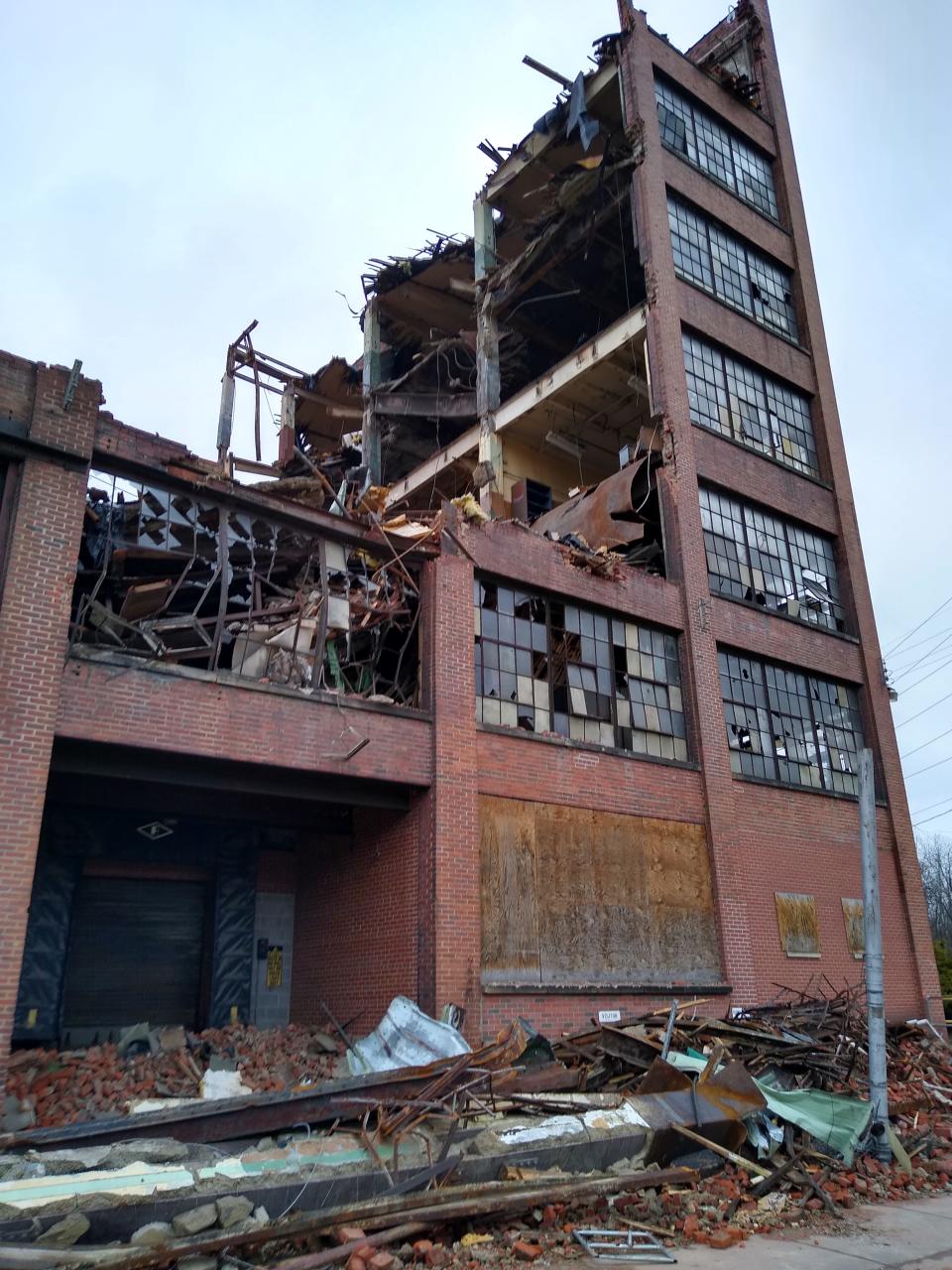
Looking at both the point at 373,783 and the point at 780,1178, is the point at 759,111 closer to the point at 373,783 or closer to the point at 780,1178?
the point at 373,783

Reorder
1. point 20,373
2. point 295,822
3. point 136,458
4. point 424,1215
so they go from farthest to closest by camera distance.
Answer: point 295,822, point 136,458, point 20,373, point 424,1215

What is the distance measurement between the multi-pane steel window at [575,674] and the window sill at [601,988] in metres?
3.81

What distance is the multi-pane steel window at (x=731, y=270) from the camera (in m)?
21.5

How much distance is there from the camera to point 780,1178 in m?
9.23

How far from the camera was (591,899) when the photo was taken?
47.8 feet

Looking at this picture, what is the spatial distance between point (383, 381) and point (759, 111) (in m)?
12.5

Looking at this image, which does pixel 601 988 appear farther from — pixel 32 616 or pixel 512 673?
pixel 32 616

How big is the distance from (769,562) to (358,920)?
11907mm

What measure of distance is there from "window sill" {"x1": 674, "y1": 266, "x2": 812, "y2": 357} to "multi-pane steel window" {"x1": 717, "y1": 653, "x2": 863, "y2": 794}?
845cm

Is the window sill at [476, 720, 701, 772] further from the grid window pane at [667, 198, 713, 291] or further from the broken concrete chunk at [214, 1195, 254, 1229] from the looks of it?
the grid window pane at [667, 198, 713, 291]

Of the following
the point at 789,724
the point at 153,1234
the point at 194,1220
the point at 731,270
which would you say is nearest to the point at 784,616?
the point at 789,724

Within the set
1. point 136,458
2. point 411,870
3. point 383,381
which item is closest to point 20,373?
point 136,458

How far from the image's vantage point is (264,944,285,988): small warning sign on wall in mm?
14578

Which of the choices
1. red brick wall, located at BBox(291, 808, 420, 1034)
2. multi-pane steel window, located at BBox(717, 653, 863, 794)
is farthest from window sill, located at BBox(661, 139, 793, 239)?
red brick wall, located at BBox(291, 808, 420, 1034)
